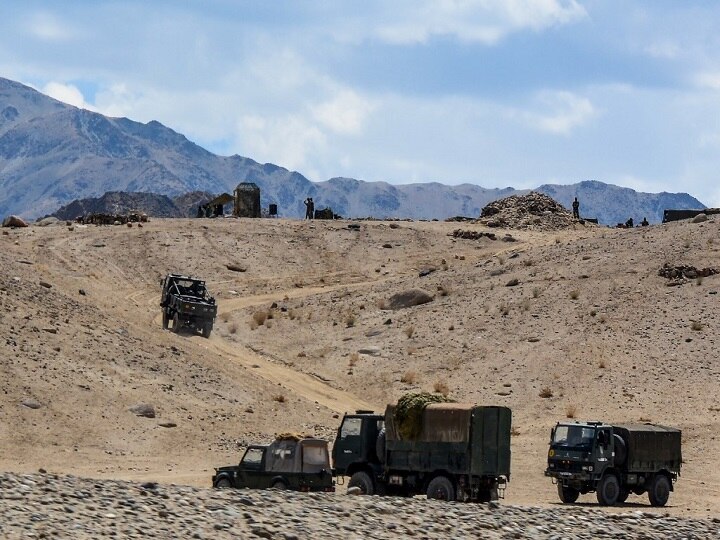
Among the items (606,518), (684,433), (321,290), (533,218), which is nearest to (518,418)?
(684,433)

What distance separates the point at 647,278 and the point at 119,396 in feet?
90.5

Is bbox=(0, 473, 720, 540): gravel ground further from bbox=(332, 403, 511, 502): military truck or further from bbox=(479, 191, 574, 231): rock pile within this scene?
bbox=(479, 191, 574, 231): rock pile

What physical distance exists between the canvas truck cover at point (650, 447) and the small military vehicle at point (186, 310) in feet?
82.3

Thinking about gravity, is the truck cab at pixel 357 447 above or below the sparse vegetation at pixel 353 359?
below

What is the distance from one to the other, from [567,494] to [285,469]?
8.38 m

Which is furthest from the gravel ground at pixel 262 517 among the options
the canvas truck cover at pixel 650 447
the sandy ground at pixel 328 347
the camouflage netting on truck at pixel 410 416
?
the sandy ground at pixel 328 347

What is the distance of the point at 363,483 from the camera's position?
31984mm

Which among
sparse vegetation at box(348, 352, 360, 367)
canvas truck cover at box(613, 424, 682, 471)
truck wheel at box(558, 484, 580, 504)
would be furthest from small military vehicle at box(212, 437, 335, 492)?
sparse vegetation at box(348, 352, 360, 367)

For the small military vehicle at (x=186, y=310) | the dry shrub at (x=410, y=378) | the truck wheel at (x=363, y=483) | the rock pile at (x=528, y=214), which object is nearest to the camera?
the truck wheel at (x=363, y=483)

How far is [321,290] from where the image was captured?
6975cm

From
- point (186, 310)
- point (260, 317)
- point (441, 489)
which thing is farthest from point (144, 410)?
point (260, 317)

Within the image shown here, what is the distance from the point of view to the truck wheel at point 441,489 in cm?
3070

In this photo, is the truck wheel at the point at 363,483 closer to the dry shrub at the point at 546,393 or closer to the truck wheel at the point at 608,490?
the truck wheel at the point at 608,490

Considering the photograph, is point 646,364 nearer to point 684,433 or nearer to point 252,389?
point 684,433
